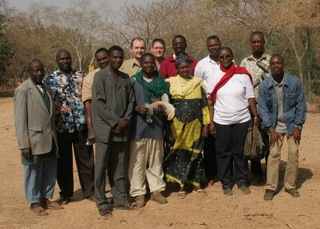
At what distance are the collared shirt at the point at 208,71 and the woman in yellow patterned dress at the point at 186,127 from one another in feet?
0.55

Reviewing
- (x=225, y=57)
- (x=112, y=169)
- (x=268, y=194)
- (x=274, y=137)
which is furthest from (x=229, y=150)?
(x=112, y=169)

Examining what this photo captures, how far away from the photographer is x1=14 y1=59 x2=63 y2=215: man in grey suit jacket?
5004mm

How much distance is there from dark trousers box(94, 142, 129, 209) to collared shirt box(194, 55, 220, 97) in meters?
1.33

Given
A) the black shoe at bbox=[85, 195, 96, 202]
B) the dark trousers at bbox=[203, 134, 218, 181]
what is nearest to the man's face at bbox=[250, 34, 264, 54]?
the dark trousers at bbox=[203, 134, 218, 181]

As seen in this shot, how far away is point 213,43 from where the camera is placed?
19.7 ft

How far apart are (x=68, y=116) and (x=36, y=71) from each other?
65 cm

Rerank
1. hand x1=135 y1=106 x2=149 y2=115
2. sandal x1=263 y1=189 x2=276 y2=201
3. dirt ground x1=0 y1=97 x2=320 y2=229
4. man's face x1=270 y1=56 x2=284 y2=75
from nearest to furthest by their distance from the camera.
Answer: dirt ground x1=0 y1=97 x2=320 y2=229
hand x1=135 y1=106 x2=149 y2=115
man's face x1=270 y1=56 x2=284 y2=75
sandal x1=263 y1=189 x2=276 y2=201

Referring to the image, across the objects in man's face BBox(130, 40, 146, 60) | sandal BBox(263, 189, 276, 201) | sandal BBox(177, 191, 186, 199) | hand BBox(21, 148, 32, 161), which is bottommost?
sandal BBox(177, 191, 186, 199)

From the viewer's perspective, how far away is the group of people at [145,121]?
5.06m

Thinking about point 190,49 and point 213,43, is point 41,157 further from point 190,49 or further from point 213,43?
point 190,49

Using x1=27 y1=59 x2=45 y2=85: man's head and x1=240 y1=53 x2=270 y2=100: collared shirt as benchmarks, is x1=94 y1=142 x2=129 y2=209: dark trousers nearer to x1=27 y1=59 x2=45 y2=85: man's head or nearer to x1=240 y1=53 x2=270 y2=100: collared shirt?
x1=27 y1=59 x2=45 y2=85: man's head

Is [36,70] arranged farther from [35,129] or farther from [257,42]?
[257,42]

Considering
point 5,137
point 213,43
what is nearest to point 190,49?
point 5,137

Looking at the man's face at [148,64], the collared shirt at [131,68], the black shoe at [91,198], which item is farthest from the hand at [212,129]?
the black shoe at [91,198]
